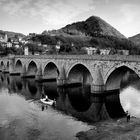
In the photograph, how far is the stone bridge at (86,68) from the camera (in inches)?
1334

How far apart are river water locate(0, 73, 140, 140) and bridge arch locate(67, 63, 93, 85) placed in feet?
18.5

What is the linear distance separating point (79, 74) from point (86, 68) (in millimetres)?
2370

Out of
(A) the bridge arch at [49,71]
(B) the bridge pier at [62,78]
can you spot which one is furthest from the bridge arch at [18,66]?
(B) the bridge pier at [62,78]

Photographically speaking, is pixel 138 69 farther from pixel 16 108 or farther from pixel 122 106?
pixel 16 108

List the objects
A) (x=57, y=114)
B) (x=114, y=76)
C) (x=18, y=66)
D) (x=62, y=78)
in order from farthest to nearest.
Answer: (x=18, y=66)
(x=62, y=78)
(x=114, y=76)
(x=57, y=114)

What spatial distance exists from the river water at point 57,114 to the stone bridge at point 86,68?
3.24 m

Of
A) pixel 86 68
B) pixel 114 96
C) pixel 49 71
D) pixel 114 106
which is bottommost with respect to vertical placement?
pixel 114 106

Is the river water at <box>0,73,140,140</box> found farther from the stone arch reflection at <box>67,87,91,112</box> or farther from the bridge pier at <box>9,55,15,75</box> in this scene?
the bridge pier at <box>9,55,15,75</box>

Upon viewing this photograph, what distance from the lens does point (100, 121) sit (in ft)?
85.3

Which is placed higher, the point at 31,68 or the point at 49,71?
the point at 31,68

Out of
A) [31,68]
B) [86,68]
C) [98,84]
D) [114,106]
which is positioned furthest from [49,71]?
[114,106]

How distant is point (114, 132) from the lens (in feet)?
67.4

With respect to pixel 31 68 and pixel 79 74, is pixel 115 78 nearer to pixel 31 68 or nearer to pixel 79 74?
pixel 79 74

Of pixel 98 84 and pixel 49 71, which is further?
pixel 49 71
